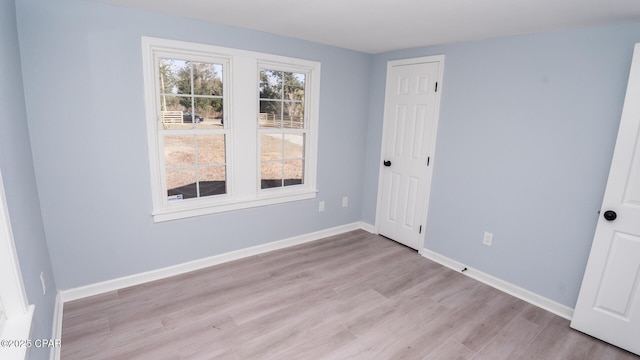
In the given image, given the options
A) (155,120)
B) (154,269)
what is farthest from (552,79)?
(154,269)

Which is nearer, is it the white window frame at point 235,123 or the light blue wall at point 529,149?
the light blue wall at point 529,149

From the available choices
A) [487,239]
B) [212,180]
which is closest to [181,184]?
[212,180]

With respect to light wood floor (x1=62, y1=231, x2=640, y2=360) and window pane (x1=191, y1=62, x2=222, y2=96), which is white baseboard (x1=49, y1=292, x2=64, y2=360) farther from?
window pane (x1=191, y1=62, x2=222, y2=96)

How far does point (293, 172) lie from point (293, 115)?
0.65 metres

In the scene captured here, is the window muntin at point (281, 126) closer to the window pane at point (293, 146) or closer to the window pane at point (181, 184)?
the window pane at point (293, 146)

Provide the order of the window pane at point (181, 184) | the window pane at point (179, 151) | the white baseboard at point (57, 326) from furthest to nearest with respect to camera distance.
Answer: the window pane at point (181, 184) < the window pane at point (179, 151) < the white baseboard at point (57, 326)

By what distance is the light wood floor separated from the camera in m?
2.09

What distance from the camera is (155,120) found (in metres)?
2.61

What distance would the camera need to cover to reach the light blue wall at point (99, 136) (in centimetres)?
216

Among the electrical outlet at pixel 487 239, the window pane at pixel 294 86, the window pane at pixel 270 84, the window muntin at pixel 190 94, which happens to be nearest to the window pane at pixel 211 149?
the window muntin at pixel 190 94

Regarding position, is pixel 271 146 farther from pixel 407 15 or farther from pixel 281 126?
pixel 407 15

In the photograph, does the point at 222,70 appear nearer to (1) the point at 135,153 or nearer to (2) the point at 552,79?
(1) the point at 135,153

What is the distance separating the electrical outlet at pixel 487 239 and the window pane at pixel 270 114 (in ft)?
7.66

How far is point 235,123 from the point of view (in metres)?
3.03
